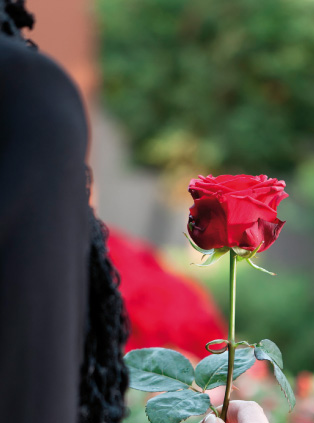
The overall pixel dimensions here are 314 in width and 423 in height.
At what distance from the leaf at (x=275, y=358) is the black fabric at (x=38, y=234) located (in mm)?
260

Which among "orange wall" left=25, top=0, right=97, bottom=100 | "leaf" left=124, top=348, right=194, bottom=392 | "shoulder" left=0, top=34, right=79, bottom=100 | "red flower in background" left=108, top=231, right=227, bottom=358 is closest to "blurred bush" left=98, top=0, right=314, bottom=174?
"orange wall" left=25, top=0, right=97, bottom=100

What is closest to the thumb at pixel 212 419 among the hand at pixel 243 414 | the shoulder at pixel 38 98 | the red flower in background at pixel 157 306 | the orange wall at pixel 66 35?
the hand at pixel 243 414

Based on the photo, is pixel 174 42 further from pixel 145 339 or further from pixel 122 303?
pixel 122 303

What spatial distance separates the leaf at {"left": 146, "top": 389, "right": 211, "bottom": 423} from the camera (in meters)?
0.67

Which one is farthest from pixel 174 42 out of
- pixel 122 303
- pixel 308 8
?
pixel 122 303

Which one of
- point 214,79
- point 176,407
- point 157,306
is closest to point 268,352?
point 176,407

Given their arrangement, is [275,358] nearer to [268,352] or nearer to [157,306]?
→ [268,352]

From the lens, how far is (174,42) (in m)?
10.3

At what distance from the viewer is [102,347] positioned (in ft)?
2.01

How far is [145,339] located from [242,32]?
25.8 feet

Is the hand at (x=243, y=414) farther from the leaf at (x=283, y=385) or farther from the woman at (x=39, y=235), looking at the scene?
the woman at (x=39, y=235)

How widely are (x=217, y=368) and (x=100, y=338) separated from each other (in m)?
0.17

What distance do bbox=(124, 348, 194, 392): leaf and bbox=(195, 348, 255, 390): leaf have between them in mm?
12

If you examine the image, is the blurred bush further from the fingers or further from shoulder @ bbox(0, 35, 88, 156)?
shoulder @ bbox(0, 35, 88, 156)
